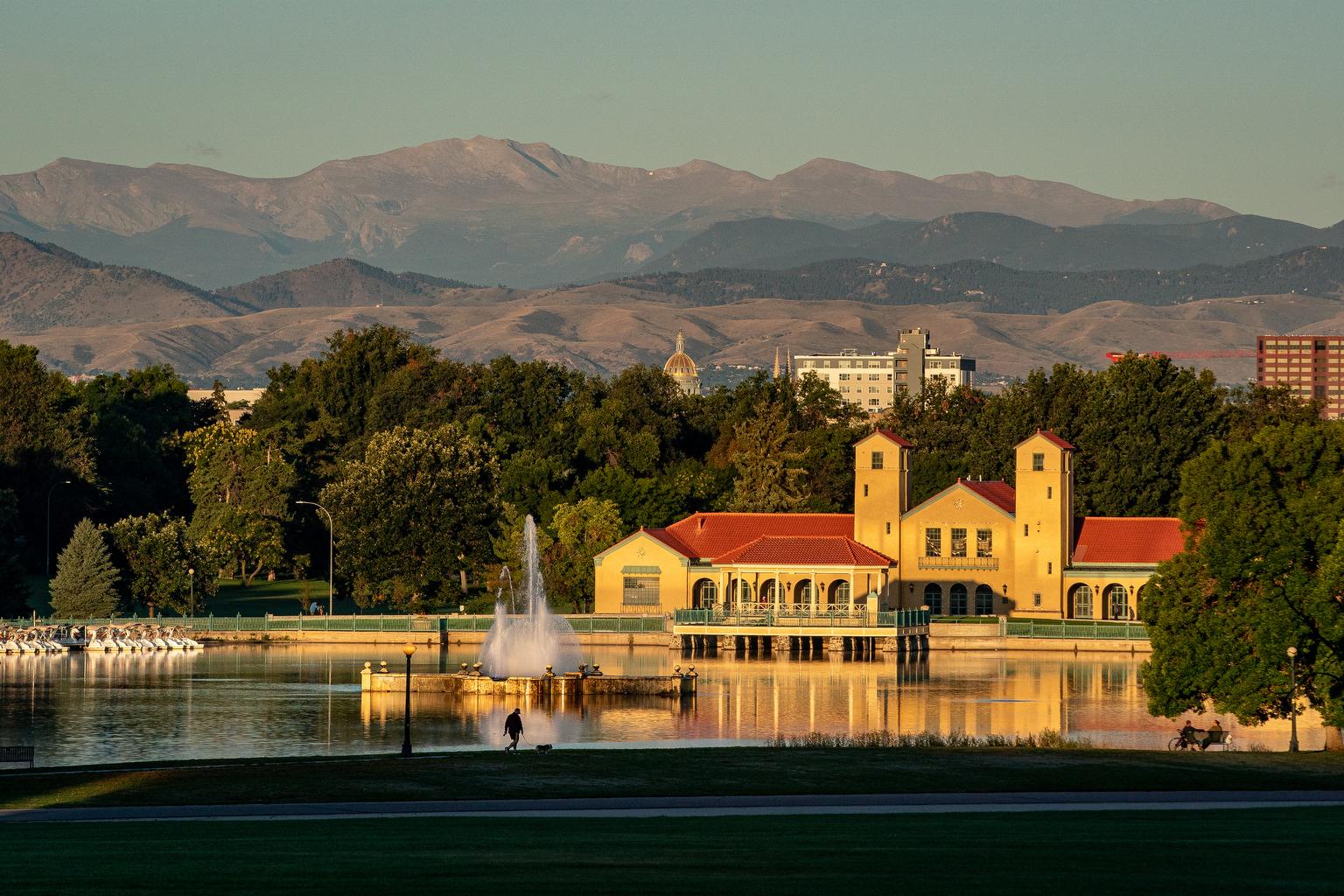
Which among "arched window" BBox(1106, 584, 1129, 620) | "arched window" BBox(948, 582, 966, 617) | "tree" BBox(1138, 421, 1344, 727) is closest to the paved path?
"tree" BBox(1138, 421, 1344, 727)

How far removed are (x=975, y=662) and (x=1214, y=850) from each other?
61.6m

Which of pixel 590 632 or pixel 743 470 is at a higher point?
pixel 743 470

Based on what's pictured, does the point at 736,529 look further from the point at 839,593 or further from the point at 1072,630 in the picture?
the point at 1072,630

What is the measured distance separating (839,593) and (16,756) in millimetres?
60954

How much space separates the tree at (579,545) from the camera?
358ft

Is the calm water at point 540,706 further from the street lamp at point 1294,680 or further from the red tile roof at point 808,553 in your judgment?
the red tile roof at point 808,553

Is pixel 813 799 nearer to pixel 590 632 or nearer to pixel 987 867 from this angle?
pixel 987 867

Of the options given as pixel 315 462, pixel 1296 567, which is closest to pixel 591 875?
pixel 1296 567

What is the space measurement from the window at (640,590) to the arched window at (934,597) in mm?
14245

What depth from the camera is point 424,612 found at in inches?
4336

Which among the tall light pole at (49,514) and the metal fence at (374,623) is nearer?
the metal fence at (374,623)

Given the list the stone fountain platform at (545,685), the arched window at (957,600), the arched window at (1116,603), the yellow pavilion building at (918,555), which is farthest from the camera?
the arched window at (957,600)

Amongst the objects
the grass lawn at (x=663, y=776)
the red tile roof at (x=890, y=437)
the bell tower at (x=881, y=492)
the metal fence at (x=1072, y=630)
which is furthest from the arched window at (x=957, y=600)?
the grass lawn at (x=663, y=776)

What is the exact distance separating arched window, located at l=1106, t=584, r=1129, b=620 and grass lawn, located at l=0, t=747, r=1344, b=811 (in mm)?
59287
